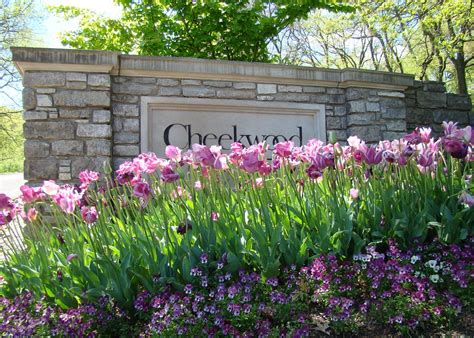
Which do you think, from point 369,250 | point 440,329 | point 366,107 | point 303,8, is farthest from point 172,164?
point 303,8

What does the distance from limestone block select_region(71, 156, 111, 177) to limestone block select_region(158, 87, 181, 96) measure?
3.44 ft

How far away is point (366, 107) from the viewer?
583 centimetres

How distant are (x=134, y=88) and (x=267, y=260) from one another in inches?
140

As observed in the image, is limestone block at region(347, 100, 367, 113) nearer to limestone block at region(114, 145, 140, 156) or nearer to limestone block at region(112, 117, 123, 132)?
limestone block at region(114, 145, 140, 156)

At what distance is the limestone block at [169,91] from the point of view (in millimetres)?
5082

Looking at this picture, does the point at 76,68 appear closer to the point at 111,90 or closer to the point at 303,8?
the point at 111,90

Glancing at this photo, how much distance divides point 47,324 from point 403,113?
549 centimetres

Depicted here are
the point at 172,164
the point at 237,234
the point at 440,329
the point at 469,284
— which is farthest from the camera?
the point at 172,164

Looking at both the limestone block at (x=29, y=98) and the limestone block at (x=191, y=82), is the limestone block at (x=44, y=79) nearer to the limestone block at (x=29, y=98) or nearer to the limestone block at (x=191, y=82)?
the limestone block at (x=29, y=98)

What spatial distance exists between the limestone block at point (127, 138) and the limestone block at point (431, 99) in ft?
15.3

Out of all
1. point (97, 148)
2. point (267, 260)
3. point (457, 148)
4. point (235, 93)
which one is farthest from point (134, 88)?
point (457, 148)

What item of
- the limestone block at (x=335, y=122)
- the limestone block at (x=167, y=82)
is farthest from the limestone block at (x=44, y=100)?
the limestone block at (x=335, y=122)

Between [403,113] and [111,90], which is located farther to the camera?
[403,113]

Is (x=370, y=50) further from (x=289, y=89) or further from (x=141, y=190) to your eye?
(x=141, y=190)
